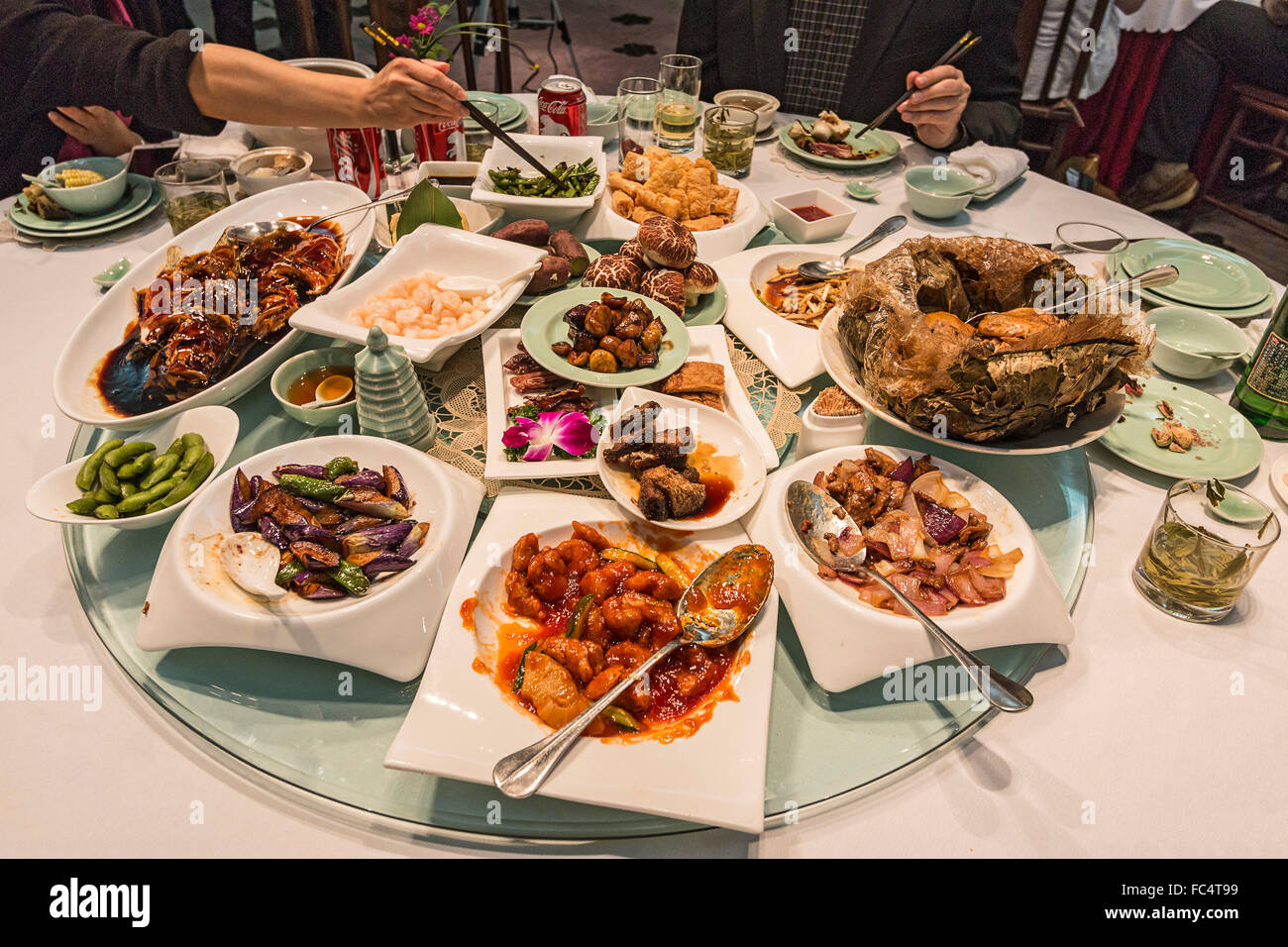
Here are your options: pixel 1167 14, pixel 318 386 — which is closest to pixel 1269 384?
pixel 318 386

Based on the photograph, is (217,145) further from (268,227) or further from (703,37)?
(703,37)

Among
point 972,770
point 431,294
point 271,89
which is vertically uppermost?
point 271,89

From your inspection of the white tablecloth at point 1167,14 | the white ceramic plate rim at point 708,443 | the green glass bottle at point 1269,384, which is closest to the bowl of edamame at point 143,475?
the white ceramic plate rim at point 708,443

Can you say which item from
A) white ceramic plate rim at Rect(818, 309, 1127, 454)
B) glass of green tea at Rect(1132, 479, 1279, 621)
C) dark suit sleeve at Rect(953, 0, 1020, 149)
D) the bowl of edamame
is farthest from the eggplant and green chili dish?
dark suit sleeve at Rect(953, 0, 1020, 149)

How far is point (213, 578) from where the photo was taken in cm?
136

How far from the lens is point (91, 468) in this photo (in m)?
1.55

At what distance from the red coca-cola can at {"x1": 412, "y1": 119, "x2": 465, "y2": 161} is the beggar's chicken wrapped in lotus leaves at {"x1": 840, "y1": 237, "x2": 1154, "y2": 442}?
1.73 metres

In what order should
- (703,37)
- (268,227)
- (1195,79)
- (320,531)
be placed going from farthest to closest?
(1195,79) < (703,37) < (268,227) < (320,531)

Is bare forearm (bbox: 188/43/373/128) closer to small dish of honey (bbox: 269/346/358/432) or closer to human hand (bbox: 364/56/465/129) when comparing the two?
human hand (bbox: 364/56/465/129)

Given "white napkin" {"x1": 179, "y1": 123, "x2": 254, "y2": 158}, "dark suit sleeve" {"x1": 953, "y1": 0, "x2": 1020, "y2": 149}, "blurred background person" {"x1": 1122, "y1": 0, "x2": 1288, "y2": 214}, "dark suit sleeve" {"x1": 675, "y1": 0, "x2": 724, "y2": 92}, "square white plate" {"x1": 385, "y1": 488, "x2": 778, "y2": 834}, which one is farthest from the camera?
"blurred background person" {"x1": 1122, "y1": 0, "x2": 1288, "y2": 214}

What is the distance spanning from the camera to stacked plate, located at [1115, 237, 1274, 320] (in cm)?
222

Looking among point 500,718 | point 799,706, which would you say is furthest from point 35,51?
point 799,706

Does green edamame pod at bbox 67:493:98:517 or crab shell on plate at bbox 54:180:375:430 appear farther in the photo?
crab shell on plate at bbox 54:180:375:430

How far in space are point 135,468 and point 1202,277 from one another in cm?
290
